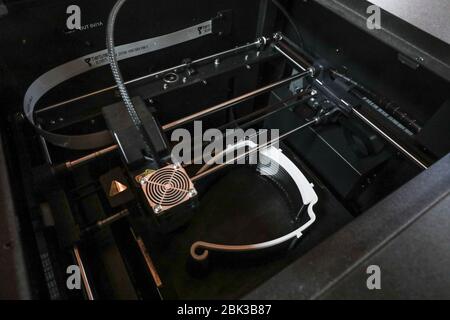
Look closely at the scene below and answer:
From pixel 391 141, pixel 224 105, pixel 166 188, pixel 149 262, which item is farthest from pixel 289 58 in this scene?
pixel 149 262

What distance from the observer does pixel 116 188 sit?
663mm

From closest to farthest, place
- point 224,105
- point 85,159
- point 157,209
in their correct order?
point 157,209 → point 85,159 → point 224,105

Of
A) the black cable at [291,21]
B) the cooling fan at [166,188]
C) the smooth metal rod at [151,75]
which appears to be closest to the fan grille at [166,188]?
the cooling fan at [166,188]

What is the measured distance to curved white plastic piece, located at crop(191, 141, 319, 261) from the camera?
70cm

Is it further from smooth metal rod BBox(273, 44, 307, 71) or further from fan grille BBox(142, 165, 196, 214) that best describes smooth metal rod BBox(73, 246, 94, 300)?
smooth metal rod BBox(273, 44, 307, 71)

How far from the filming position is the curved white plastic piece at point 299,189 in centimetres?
70

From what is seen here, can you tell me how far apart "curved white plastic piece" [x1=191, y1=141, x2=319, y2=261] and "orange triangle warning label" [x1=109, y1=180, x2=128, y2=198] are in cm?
21

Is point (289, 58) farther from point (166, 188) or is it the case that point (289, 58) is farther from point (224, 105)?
point (166, 188)

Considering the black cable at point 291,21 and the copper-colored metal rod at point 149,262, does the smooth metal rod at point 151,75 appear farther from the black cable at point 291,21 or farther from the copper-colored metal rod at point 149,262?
the copper-colored metal rod at point 149,262

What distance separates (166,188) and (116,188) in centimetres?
15

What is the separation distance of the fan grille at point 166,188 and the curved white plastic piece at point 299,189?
17 centimetres

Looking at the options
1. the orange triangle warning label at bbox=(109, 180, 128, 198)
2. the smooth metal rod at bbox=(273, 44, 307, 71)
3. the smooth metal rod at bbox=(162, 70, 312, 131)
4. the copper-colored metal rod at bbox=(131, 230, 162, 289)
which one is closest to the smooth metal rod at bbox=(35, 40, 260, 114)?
the smooth metal rod at bbox=(273, 44, 307, 71)
